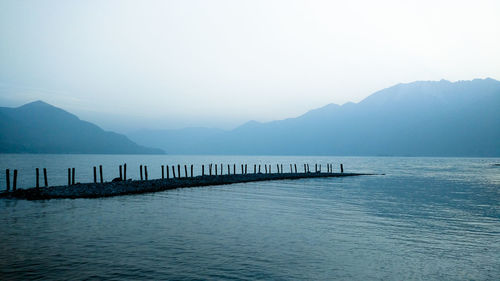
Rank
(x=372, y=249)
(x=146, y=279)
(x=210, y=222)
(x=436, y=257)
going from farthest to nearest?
(x=210, y=222) → (x=372, y=249) → (x=436, y=257) → (x=146, y=279)

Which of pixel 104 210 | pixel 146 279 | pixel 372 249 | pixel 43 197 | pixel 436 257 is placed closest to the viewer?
pixel 146 279

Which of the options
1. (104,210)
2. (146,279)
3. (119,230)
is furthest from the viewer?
(104,210)

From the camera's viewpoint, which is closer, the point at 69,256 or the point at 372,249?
the point at 69,256

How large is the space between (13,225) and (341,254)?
17.1m

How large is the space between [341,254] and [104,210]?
17447 mm

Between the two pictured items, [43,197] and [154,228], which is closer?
[154,228]

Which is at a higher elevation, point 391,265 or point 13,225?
point 13,225

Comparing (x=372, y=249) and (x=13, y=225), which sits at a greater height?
(x=13, y=225)

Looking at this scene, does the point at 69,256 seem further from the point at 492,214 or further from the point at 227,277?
the point at 492,214

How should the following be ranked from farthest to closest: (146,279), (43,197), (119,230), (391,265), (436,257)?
(43,197)
(119,230)
(436,257)
(391,265)
(146,279)

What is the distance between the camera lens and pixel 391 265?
13.1 meters

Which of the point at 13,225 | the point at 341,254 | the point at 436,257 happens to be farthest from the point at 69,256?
the point at 436,257

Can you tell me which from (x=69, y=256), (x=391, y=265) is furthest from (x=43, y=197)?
(x=391, y=265)

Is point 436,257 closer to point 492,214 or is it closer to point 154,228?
point 154,228
